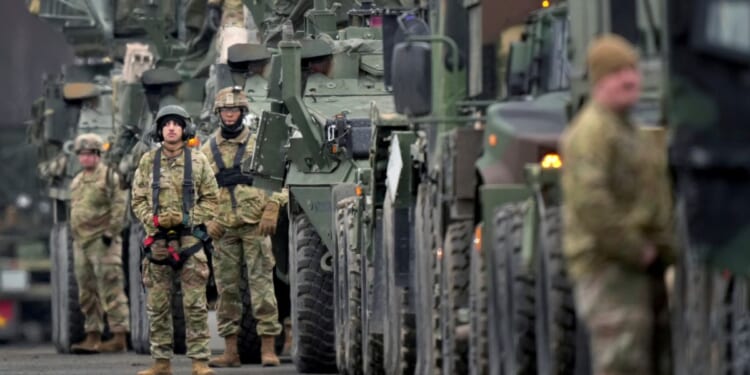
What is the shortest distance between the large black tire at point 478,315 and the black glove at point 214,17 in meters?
17.7

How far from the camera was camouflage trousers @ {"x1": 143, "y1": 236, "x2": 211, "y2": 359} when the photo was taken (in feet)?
68.1

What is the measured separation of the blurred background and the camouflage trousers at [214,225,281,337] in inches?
382

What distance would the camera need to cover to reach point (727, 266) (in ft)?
36.0

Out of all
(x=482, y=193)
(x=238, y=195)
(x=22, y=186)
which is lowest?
(x=22, y=186)

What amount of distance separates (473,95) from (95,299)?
1350 cm

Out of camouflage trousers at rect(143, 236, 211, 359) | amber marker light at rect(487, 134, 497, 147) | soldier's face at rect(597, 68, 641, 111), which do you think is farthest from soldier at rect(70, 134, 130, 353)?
soldier's face at rect(597, 68, 641, 111)

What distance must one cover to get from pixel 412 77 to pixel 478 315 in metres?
1.40

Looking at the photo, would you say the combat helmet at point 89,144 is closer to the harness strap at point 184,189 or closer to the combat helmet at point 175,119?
the combat helmet at point 175,119

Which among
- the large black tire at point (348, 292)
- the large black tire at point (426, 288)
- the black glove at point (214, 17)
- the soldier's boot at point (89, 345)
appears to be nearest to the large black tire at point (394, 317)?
the large black tire at point (426, 288)

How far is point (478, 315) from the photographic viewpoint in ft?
49.6

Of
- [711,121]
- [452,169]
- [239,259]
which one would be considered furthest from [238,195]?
[711,121]

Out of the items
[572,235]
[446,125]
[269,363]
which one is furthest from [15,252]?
[572,235]

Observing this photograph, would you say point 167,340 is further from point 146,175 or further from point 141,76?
point 141,76

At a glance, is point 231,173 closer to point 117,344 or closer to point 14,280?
point 117,344
